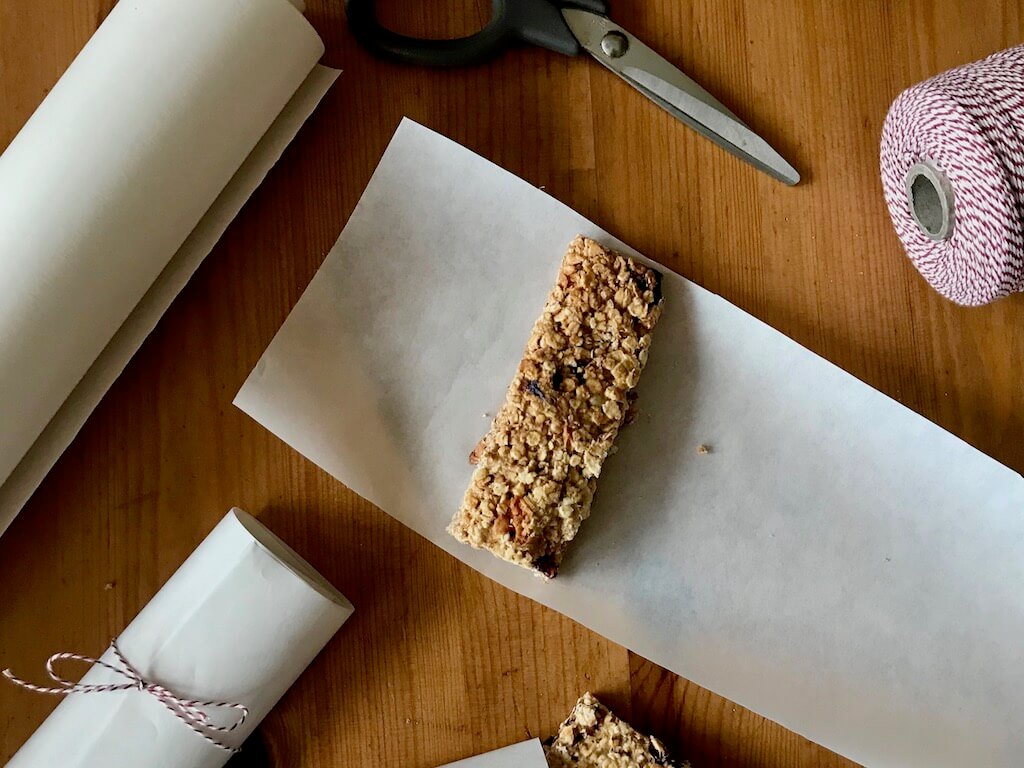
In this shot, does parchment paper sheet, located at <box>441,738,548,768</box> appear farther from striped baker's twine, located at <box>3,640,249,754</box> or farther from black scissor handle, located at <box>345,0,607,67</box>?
black scissor handle, located at <box>345,0,607,67</box>

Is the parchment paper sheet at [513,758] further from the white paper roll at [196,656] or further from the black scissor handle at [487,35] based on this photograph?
the black scissor handle at [487,35]

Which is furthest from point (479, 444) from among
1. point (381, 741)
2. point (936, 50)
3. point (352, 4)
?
point (936, 50)

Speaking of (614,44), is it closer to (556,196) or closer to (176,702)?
(556,196)

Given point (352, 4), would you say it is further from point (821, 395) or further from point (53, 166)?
point (821, 395)

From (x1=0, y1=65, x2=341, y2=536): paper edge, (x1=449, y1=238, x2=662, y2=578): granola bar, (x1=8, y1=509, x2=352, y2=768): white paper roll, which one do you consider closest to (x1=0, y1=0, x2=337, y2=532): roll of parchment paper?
(x1=0, y1=65, x2=341, y2=536): paper edge

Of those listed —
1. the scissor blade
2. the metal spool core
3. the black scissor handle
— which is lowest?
the metal spool core

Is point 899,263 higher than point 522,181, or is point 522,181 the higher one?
point 522,181

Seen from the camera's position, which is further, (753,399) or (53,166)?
(753,399)
